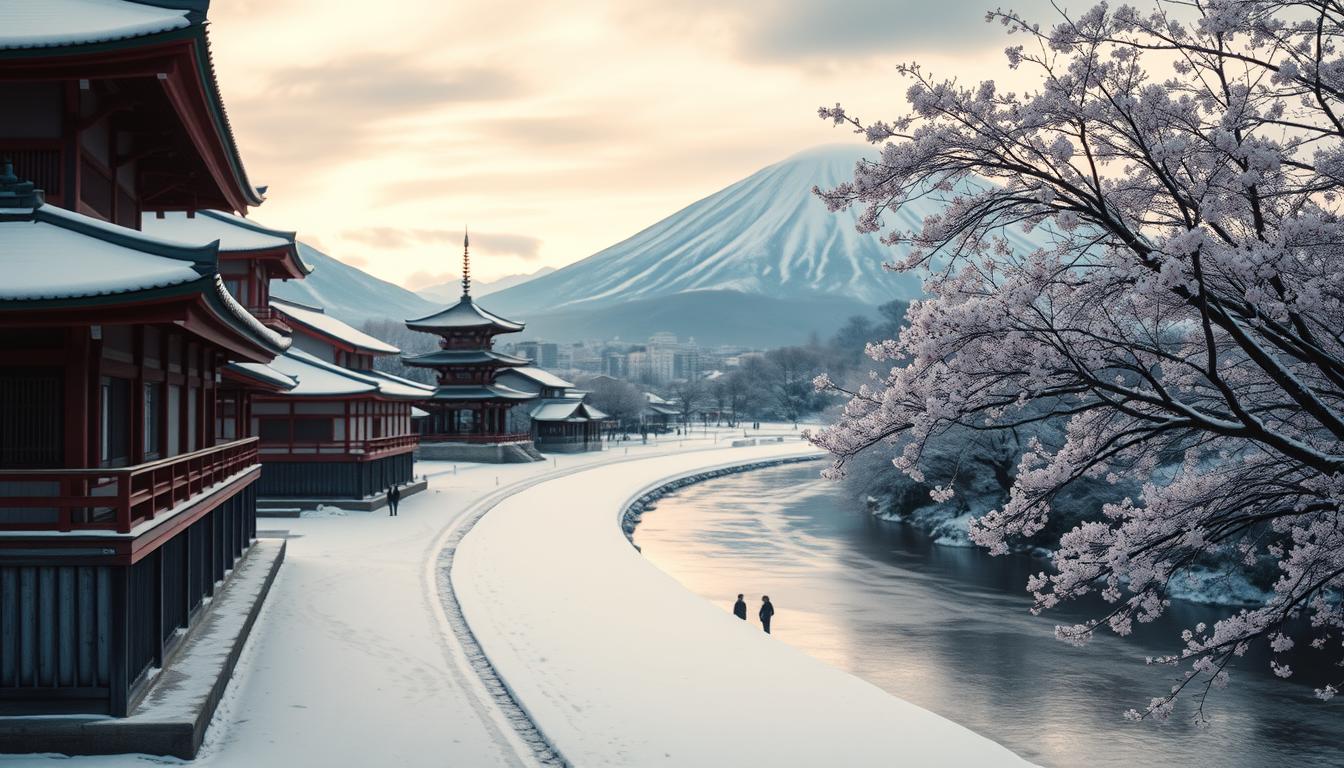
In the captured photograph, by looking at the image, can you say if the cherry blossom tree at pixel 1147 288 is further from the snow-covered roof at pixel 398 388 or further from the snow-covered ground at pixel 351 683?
the snow-covered roof at pixel 398 388

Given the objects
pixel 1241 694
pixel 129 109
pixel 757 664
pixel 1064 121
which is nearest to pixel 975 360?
pixel 1064 121

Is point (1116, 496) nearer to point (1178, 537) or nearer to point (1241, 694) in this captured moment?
point (1241, 694)

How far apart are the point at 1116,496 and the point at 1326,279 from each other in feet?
98.0

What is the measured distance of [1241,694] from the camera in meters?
20.1

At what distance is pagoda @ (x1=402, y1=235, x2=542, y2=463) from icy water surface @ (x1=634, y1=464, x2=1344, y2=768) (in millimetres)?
24177

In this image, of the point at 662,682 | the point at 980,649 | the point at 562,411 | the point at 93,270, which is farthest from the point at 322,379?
the point at 562,411

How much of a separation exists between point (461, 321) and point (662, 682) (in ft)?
169

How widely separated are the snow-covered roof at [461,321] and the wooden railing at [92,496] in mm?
51132

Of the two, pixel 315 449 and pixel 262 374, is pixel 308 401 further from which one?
pixel 262 374

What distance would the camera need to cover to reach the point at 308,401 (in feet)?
115

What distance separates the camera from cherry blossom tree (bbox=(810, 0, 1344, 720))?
305 inches

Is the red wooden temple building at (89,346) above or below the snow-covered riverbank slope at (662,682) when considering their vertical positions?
above

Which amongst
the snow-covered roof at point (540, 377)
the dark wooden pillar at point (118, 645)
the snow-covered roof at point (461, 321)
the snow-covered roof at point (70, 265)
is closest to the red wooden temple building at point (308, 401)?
the snow-covered roof at point (70, 265)

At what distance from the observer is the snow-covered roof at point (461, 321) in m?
64.0
